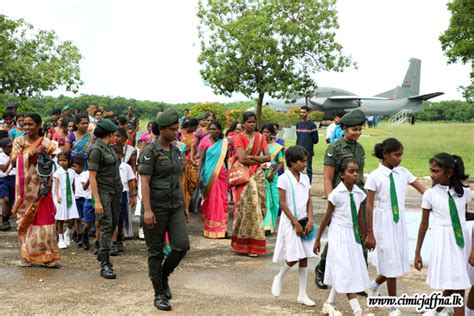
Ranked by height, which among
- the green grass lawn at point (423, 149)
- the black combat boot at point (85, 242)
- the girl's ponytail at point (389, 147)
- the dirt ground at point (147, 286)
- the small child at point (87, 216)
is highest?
the girl's ponytail at point (389, 147)

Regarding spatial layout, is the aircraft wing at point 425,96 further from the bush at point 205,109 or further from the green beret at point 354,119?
the green beret at point 354,119

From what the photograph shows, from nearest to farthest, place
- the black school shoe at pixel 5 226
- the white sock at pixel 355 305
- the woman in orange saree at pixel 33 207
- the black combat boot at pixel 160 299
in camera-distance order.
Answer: the white sock at pixel 355 305 → the black combat boot at pixel 160 299 → the woman in orange saree at pixel 33 207 → the black school shoe at pixel 5 226

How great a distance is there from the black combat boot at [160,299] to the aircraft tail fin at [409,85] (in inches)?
2988

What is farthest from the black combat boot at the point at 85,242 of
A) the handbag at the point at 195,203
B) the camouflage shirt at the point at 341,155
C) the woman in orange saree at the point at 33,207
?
the camouflage shirt at the point at 341,155

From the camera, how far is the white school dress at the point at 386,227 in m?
5.68

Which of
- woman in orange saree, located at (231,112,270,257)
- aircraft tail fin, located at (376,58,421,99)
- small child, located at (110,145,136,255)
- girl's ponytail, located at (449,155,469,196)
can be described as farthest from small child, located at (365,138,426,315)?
aircraft tail fin, located at (376,58,421,99)

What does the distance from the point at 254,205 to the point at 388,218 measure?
2913 millimetres

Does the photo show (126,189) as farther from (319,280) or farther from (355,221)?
(355,221)

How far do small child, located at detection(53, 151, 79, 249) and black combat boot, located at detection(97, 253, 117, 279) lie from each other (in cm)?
177

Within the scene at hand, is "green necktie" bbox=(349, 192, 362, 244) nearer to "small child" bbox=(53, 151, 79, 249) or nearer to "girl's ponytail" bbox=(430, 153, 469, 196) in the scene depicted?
"girl's ponytail" bbox=(430, 153, 469, 196)

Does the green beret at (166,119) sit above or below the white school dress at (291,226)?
above

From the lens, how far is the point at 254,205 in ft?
27.6

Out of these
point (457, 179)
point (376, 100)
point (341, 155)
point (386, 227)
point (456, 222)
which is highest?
point (376, 100)

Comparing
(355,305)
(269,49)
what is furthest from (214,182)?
(269,49)
